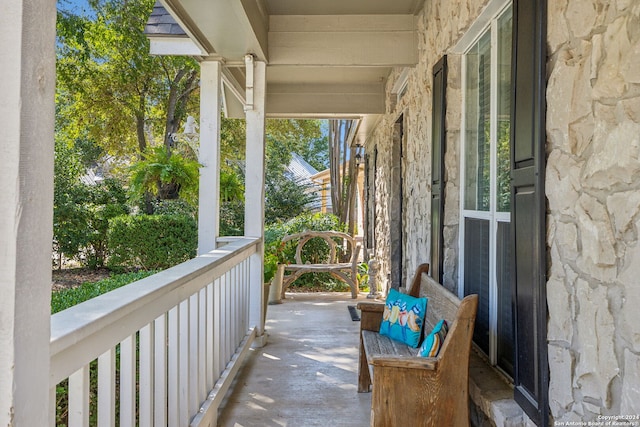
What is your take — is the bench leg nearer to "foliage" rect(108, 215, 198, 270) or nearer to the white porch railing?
the white porch railing

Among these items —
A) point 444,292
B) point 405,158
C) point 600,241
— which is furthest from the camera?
point 405,158

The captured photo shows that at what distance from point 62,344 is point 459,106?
2.54m

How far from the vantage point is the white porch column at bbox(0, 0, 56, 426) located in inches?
30.3

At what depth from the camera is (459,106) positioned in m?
2.95

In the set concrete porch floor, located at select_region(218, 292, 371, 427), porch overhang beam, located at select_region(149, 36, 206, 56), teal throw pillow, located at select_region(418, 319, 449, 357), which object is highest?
porch overhang beam, located at select_region(149, 36, 206, 56)

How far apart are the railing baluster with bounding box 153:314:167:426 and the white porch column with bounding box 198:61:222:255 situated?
2236 mm

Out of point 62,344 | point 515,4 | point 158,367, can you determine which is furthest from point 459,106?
point 62,344

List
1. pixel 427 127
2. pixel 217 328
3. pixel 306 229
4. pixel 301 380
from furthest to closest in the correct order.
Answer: pixel 306 229, pixel 427 127, pixel 301 380, pixel 217 328

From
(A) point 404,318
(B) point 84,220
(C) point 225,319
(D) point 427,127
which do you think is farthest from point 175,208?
(A) point 404,318

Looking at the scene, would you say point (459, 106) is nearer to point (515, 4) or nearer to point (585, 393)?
point (515, 4)

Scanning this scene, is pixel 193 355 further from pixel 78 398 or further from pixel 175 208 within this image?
pixel 175 208

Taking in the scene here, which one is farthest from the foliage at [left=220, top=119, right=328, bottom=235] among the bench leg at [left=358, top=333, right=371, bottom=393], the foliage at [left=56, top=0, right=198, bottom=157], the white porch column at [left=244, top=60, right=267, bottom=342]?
the bench leg at [left=358, top=333, right=371, bottom=393]

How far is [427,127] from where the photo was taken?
3551 mm

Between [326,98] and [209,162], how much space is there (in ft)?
9.36
